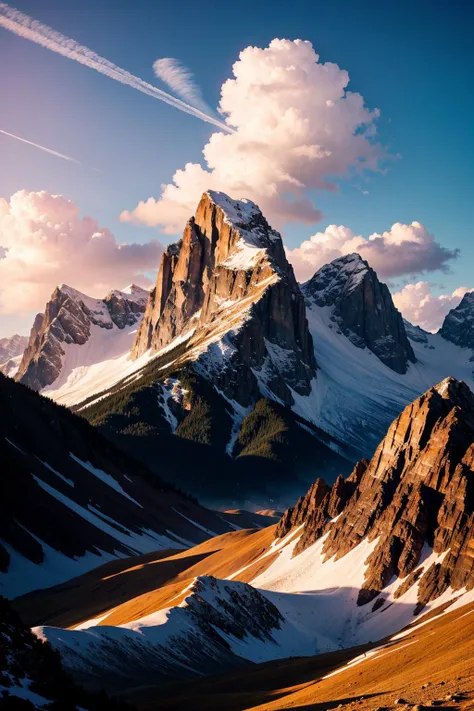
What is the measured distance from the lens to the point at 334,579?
344 ft

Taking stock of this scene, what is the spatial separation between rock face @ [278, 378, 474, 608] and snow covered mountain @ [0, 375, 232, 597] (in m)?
44.3

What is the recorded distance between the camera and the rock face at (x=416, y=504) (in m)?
92.9

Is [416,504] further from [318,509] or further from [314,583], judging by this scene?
[318,509]

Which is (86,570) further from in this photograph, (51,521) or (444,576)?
(444,576)

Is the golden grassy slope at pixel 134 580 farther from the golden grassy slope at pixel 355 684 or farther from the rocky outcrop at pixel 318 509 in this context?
the golden grassy slope at pixel 355 684

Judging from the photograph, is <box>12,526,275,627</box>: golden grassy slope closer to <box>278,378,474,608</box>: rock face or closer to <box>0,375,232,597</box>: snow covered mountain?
<box>0,375,232,597</box>: snow covered mountain

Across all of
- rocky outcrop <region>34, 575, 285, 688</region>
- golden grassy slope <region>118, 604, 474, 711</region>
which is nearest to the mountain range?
rocky outcrop <region>34, 575, 285, 688</region>

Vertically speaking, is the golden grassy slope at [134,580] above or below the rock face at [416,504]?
below

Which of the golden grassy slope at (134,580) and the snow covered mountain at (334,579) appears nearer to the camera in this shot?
the snow covered mountain at (334,579)

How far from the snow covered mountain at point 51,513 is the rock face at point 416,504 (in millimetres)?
44346

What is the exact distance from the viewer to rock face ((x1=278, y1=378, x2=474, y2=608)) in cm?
9294

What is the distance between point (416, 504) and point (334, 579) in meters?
13.7

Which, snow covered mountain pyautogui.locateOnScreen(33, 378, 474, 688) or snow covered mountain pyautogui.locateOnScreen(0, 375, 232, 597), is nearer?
snow covered mountain pyautogui.locateOnScreen(33, 378, 474, 688)

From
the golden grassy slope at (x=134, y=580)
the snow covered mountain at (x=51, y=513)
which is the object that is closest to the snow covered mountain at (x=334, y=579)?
the golden grassy slope at (x=134, y=580)
